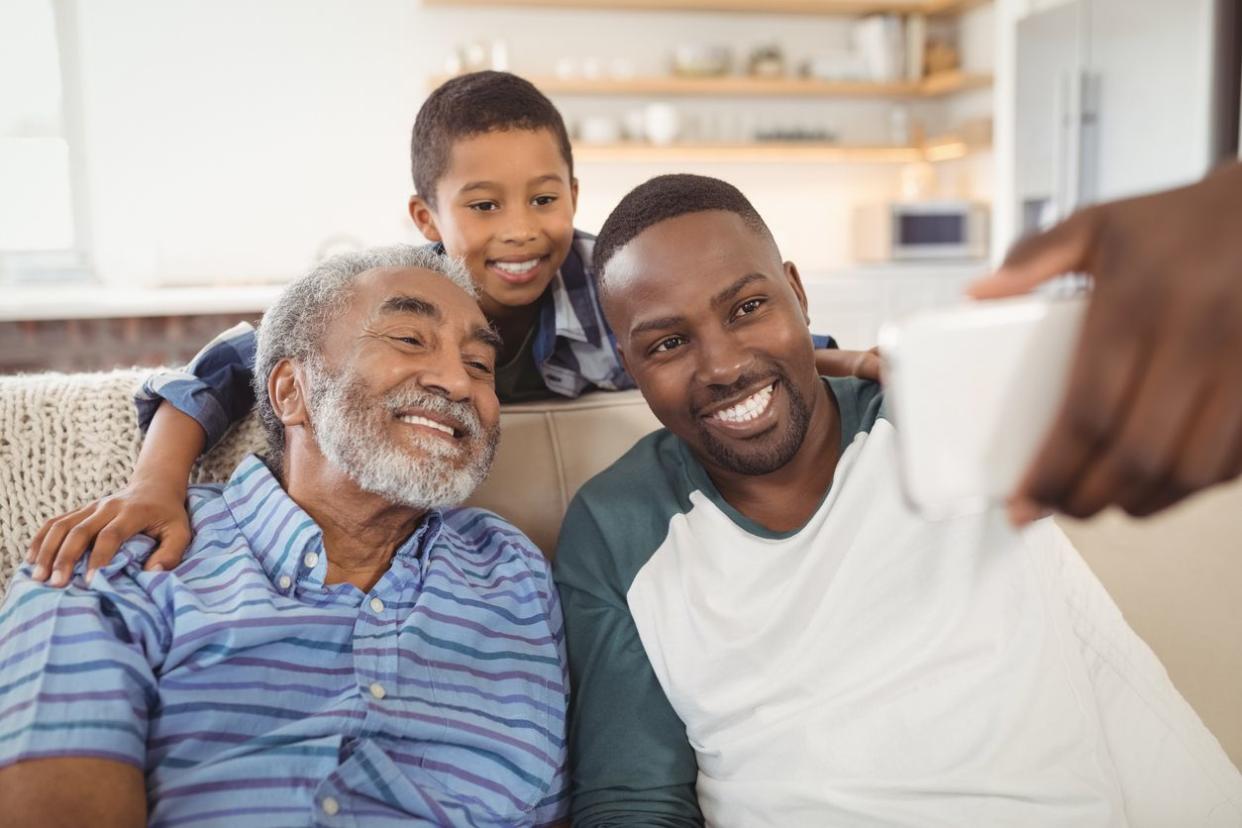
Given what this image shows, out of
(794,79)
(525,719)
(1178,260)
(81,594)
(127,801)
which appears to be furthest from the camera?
(794,79)

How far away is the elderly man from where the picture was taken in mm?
1004

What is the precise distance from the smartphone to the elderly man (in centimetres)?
78

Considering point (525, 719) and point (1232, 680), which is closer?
point (525, 719)

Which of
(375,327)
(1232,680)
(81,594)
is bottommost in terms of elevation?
(1232,680)

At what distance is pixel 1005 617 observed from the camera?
114cm

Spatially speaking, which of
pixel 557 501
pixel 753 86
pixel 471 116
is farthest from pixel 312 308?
pixel 753 86

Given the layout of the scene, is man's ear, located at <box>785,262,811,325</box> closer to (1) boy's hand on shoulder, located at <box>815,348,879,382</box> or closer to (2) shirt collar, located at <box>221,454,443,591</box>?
(1) boy's hand on shoulder, located at <box>815,348,879,382</box>

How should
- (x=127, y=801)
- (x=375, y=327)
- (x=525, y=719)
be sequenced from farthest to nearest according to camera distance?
(x=375, y=327) < (x=525, y=719) < (x=127, y=801)

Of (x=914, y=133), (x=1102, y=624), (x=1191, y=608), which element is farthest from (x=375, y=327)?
(x=914, y=133)

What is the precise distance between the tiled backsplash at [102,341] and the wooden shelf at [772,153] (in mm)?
1998

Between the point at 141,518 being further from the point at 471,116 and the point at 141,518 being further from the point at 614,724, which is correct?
the point at 471,116

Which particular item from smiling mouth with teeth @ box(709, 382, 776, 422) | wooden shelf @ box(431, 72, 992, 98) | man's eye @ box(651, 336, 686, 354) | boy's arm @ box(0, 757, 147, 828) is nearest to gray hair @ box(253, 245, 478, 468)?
man's eye @ box(651, 336, 686, 354)

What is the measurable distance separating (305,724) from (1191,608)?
1213 mm

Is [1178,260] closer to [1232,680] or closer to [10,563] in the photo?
[1232,680]
